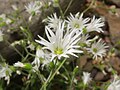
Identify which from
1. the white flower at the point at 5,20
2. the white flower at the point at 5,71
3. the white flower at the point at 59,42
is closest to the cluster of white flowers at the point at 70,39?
the white flower at the point at 59,42

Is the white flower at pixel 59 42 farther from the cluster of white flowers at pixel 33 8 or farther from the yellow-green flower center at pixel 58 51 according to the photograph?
the cluster of white flowers at pixel 33 8

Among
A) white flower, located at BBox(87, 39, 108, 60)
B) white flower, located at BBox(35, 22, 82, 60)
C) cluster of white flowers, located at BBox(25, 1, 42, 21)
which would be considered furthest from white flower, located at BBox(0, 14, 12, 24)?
white flower, located at BBox(35, 22, 82, 60)

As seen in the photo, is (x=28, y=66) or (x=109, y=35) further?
(x=109, y=35)

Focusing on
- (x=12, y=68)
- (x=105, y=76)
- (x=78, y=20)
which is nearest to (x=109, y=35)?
(x=105, y=76)

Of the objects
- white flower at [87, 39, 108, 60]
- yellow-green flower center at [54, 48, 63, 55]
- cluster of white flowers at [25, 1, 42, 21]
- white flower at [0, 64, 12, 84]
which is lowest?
white flower at [87, 39, 108, 60]

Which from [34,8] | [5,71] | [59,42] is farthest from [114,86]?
[34,8]

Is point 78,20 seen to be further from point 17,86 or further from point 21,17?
point 17,86

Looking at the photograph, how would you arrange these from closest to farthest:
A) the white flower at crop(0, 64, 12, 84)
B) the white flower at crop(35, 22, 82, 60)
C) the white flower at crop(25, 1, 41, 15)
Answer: the white flower at crop(35, 22, 82, 60) < the white flower at crop(0, 64, 12, 84) < the white flower at crop(25, 1, 41, 15)

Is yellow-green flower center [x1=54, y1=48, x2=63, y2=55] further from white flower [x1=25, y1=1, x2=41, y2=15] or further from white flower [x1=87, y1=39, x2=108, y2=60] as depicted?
white flower [x1=25, y1=1, x2=41, y2=15]

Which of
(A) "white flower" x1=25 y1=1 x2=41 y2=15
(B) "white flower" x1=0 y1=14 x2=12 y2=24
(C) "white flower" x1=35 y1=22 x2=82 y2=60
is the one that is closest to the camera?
(C) "white flower" x1=35 y1=22 x2=82 y2=60
